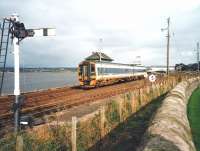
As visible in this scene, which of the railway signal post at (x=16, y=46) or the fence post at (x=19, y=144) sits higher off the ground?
the railway signal post at (x=16, y=46)

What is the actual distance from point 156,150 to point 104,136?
21.6ft

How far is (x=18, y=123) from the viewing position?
36.1 ft

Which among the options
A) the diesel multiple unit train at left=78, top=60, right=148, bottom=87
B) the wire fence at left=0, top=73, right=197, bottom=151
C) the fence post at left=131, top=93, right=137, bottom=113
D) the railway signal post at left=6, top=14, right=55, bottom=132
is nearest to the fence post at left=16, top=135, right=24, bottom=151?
the wire fence at left=0, top=73, right=197, bottom=151

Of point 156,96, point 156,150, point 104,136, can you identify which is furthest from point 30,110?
point 156,150

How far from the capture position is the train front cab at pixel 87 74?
43.5m

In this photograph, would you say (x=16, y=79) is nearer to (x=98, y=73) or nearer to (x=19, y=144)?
(x=19, y=144)

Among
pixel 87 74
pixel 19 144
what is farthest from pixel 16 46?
pixel 87 74

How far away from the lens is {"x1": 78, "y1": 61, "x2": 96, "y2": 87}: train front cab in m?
43.5

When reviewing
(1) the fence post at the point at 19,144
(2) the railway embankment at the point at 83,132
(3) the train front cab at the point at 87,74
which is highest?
(3) the train front cab at the point at 87,74

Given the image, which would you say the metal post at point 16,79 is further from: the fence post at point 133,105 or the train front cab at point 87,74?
the train front cab at point 87,74

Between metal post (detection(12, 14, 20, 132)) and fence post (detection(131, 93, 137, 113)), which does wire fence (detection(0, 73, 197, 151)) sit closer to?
metal post (detection(12, 14, 20, 132))

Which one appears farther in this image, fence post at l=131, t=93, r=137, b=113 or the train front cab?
the train front cab

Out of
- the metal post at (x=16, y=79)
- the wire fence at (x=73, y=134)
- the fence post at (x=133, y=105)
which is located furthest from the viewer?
the fence post at (x=133, y=105)

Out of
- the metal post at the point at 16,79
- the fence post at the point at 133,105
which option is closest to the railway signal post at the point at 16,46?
the metal post at the point at 16,79
